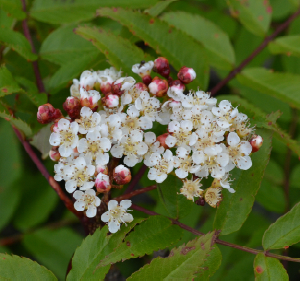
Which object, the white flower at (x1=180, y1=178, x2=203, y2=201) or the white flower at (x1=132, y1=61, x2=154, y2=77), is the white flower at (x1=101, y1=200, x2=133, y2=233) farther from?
the white flower at (x1=132, y1=61, x2=154, y2=77)

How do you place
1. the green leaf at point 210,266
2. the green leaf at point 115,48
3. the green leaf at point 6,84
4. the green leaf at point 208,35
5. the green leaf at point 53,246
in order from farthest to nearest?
the green leaf at point 53,246 < the green leaf at point 208,35 < the green leaf at point 115,48 < the green leaf at point 6,84 < the green leaf at point 210,266

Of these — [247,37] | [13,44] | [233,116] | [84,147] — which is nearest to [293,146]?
[233,116]

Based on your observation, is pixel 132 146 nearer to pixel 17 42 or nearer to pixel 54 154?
pixel 54 154

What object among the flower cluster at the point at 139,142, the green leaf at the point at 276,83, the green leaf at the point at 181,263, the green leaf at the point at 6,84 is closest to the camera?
the green leaf at the point at 181,263

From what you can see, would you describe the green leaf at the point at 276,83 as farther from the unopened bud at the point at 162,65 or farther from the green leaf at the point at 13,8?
the green leaf at the point at 13,8

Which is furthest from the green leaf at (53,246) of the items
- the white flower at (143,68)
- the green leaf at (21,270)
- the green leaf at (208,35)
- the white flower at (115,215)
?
the green leaf at (208,35)

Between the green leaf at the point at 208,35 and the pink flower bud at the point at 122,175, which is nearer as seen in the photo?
the pink flower bud at the point at 122,175

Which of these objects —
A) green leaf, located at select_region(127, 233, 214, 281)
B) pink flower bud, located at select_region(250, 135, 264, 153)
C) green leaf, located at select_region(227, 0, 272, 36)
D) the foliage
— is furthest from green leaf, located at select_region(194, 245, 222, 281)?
green leaf, located at select_region(227, 0, 272, 36)

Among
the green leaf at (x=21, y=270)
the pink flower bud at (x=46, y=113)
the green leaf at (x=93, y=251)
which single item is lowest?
the green leaf at (x=21, y=270)

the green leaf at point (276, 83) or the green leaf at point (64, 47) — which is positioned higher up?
the green leaf at point (276, 83)
